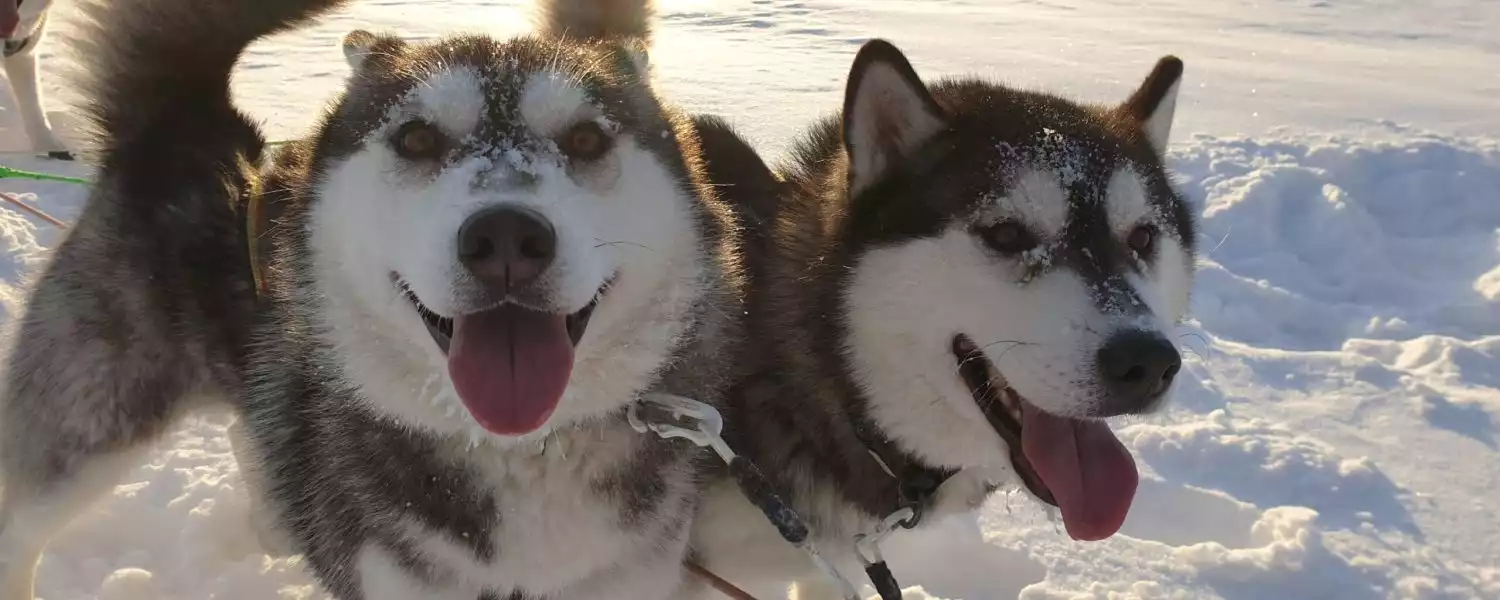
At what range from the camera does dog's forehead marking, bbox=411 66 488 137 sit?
151cm

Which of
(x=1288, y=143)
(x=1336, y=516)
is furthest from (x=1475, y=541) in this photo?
(x=1288, y=143)

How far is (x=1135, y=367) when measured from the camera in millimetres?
1520

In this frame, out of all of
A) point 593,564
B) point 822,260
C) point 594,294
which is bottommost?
point 593,564

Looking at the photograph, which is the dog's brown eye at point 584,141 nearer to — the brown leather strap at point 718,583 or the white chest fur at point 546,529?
the white chest fur at point 546,529

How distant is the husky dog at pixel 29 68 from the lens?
490cm

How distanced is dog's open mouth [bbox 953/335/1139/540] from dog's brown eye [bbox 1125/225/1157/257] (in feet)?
1.14

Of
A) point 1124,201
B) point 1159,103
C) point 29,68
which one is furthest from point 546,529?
point 29,68

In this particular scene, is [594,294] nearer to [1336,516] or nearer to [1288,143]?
→ [1336,516]

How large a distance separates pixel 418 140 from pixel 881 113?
896 mm

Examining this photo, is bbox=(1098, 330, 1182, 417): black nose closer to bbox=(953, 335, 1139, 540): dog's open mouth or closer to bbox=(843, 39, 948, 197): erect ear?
bbox=(953, 335, 1139, 540): dog's open mouth

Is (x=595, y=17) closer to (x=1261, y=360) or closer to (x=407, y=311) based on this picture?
(x=407, y=311)

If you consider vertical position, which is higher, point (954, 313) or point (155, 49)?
point (155, 49)

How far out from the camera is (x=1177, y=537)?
2506 millimetres

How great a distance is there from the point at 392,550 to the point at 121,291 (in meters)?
1.00
